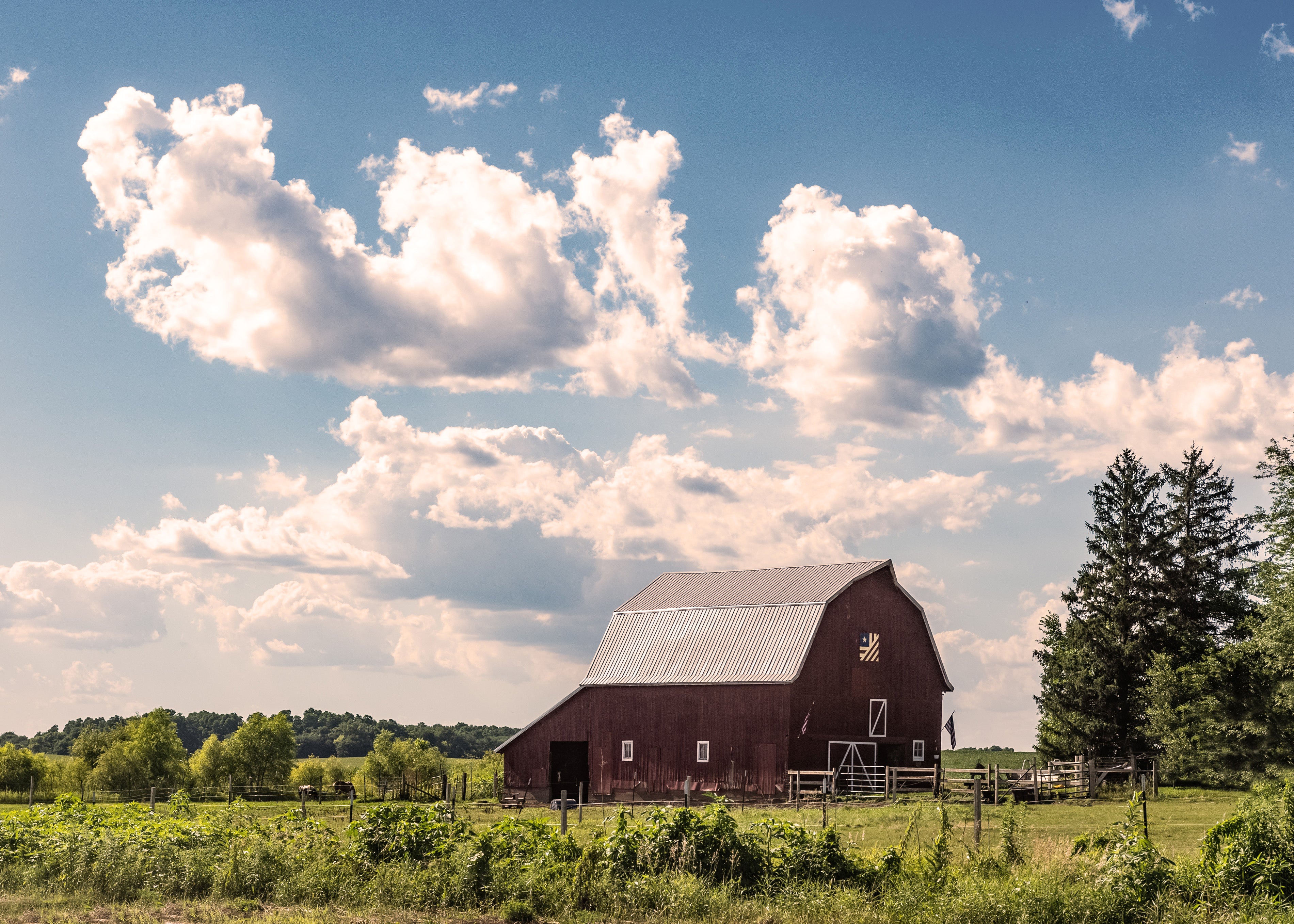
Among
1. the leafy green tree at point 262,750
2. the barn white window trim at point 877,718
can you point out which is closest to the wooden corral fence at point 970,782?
the barn white window trim at point 877,718

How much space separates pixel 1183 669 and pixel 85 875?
3917cm

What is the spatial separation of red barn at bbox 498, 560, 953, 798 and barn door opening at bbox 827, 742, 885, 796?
60mm

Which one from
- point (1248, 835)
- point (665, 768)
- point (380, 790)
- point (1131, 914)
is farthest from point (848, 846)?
point (380, 790)

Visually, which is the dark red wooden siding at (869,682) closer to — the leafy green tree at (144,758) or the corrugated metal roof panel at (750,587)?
the corrugated metal roof panel at (750,587)

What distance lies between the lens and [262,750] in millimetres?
64500

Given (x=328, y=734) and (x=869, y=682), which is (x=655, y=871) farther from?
(x=328, y=734)

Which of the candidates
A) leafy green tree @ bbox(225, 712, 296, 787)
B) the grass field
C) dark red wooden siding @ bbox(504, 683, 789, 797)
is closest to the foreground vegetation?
the grass field

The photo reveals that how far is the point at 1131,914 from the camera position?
13711 millimetres

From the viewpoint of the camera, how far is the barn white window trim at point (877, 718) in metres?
42.7

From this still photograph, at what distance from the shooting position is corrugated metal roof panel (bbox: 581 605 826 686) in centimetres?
4147

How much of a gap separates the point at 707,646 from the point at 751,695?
3.18 metres

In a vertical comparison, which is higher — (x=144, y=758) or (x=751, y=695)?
(x=751, y=695)

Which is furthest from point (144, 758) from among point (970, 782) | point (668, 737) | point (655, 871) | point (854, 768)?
point (655, 871)

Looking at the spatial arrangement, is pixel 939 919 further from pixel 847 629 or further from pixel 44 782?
pixel 44 782
